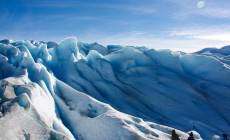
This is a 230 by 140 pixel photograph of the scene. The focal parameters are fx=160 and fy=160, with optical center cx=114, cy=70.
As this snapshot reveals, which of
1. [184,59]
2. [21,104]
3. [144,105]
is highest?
[184,59]

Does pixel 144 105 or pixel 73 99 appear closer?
pixel 73 99

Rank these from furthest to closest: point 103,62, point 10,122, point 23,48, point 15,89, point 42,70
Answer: point 23,48, point 103,62, point 42,70, point 15,89, point 10,122

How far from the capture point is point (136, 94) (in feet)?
49.0

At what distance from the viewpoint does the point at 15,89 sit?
28.1 feet

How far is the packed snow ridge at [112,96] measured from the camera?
283 inches

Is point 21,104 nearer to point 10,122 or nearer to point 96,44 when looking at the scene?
point 10,122

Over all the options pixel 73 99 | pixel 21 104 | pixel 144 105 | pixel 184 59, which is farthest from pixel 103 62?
pixel 21 104

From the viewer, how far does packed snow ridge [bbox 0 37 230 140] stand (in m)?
7.19

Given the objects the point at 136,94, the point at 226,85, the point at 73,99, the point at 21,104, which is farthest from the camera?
the point at 226,85

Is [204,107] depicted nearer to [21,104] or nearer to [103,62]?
[103,62]

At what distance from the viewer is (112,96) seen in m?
14.2

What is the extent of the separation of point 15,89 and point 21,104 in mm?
1993

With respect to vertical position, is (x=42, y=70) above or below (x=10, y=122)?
above

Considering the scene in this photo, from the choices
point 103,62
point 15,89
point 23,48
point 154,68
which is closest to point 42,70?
point 15,89
